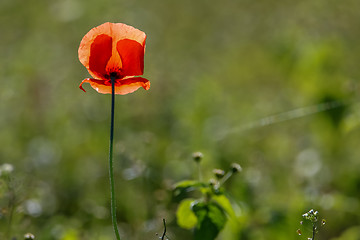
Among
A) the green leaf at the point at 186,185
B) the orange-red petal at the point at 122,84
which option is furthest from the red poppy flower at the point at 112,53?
the green leaf at the point at 186,185

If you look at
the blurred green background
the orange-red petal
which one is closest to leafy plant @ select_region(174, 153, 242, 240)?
the blurred green background

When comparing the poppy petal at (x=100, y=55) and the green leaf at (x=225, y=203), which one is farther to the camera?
the green leaf at (x=225, y=203)

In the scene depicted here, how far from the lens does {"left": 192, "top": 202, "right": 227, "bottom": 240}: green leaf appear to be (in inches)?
74.6

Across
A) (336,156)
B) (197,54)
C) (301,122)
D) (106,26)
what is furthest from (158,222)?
(197,54)

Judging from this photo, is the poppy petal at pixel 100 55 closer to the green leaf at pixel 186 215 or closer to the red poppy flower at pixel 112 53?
the red poppy flower at pixel 112 53

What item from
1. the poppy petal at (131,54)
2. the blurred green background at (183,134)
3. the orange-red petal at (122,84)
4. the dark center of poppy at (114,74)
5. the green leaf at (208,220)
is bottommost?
the green leaf at (208,220)

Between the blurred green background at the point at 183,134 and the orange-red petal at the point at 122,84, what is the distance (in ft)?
1.69

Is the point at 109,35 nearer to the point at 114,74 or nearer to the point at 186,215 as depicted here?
the point at 114,74

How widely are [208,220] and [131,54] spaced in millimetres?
613

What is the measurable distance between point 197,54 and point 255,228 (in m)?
3.89

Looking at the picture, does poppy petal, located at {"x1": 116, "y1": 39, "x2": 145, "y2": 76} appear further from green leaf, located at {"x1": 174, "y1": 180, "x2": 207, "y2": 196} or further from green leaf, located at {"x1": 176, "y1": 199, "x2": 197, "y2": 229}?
green leaf, located at {"x1": 176, "y1": 199, "x2": 197, "y2": 229}

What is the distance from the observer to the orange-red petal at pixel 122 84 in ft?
5.71

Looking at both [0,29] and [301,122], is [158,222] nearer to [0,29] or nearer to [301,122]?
[301,122]

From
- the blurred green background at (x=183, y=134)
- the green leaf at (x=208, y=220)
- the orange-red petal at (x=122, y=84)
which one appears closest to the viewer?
the orange-red petal at (x=122, y=84)
